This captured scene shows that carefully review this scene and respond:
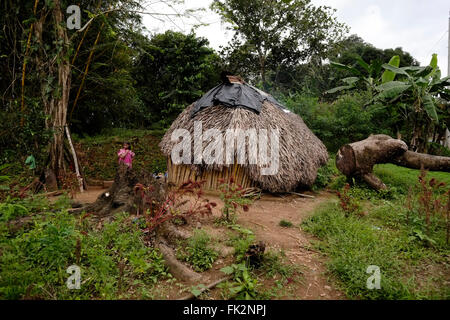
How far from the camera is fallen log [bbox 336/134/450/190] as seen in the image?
5.40 metres

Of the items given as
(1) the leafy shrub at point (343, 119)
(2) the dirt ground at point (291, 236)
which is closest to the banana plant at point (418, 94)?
(1) the leafy shrub at point (343, 119)

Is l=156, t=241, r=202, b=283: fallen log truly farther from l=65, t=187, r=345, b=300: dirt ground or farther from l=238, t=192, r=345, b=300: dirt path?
l=238, t=192, r=345, b=300: dirt path

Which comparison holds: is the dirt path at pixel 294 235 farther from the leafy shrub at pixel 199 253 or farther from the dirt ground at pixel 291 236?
the leafy shrub at pixel 199 253

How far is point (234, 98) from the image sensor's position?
6301 mm

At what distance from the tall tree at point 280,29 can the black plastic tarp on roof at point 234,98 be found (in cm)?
948

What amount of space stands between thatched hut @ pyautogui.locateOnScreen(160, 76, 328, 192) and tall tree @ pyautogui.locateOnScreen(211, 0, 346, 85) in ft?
32.2

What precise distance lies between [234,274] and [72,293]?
137 centimetres

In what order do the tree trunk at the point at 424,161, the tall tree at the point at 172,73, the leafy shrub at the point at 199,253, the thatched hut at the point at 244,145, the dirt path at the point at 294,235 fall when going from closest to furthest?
1. the dirt path at the point at 294,235
2. the leafy shrub at the point at 199,253
3. the tree trunk at the point at 424,161
4. the thatched hut at the point at 244,145
5. the tall tree at the point at 172,73

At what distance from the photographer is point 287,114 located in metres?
7.40

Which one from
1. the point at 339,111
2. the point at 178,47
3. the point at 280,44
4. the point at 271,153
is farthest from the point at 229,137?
the point at 280,44

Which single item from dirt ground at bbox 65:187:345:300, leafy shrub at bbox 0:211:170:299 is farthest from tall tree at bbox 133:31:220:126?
leafy shrub at bbox 0:211:170:299

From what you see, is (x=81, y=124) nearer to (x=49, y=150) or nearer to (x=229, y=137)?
(x=49, y=150)

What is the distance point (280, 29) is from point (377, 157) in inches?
503

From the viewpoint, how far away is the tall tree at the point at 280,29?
15.0 meters
